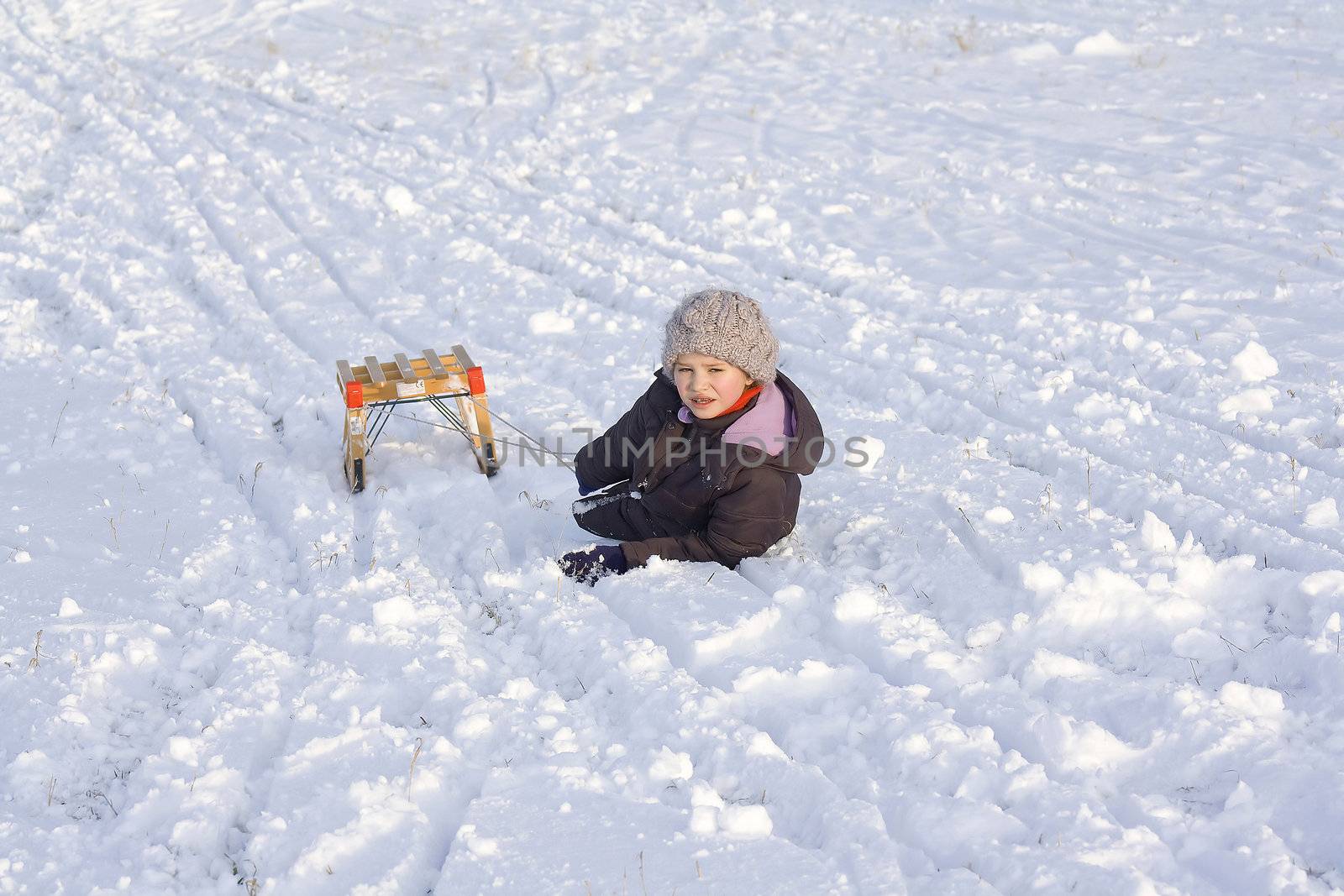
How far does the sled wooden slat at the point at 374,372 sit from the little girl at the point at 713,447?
1007 millimetres

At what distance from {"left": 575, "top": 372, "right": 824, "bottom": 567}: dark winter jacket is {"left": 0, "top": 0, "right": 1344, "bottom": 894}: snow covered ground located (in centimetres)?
12

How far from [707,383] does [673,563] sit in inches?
25.9

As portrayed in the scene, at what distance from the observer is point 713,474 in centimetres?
399

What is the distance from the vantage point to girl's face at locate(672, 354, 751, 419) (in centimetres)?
391

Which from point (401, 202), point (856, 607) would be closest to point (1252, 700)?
point (856, 607)

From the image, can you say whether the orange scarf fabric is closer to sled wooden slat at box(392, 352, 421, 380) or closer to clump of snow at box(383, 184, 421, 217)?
sled wooden slat at box(392, 352, 421, 380)

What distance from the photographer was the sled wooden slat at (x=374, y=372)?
15.0ft

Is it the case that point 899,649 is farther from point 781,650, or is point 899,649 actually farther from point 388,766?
point 388,766

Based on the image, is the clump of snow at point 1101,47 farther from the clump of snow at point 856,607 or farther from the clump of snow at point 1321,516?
the clump of snow at point 856,607

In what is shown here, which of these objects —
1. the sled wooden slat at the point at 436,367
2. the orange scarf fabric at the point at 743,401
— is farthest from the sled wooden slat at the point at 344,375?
the orange scarf fabric at the point at 743,401

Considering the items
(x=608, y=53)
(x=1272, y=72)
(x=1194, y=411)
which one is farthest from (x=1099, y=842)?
(x=608, y=53)

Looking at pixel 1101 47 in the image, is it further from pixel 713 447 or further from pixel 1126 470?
pixel 713 447

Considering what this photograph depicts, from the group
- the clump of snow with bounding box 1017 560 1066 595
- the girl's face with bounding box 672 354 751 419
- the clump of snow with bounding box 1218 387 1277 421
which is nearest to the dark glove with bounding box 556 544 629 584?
the girl's face with bounding box 672 354 751 419

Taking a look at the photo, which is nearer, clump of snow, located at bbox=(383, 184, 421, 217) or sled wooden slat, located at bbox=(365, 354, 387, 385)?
sled wooden slat, located at bbox=(365, 354, 387, 385)
